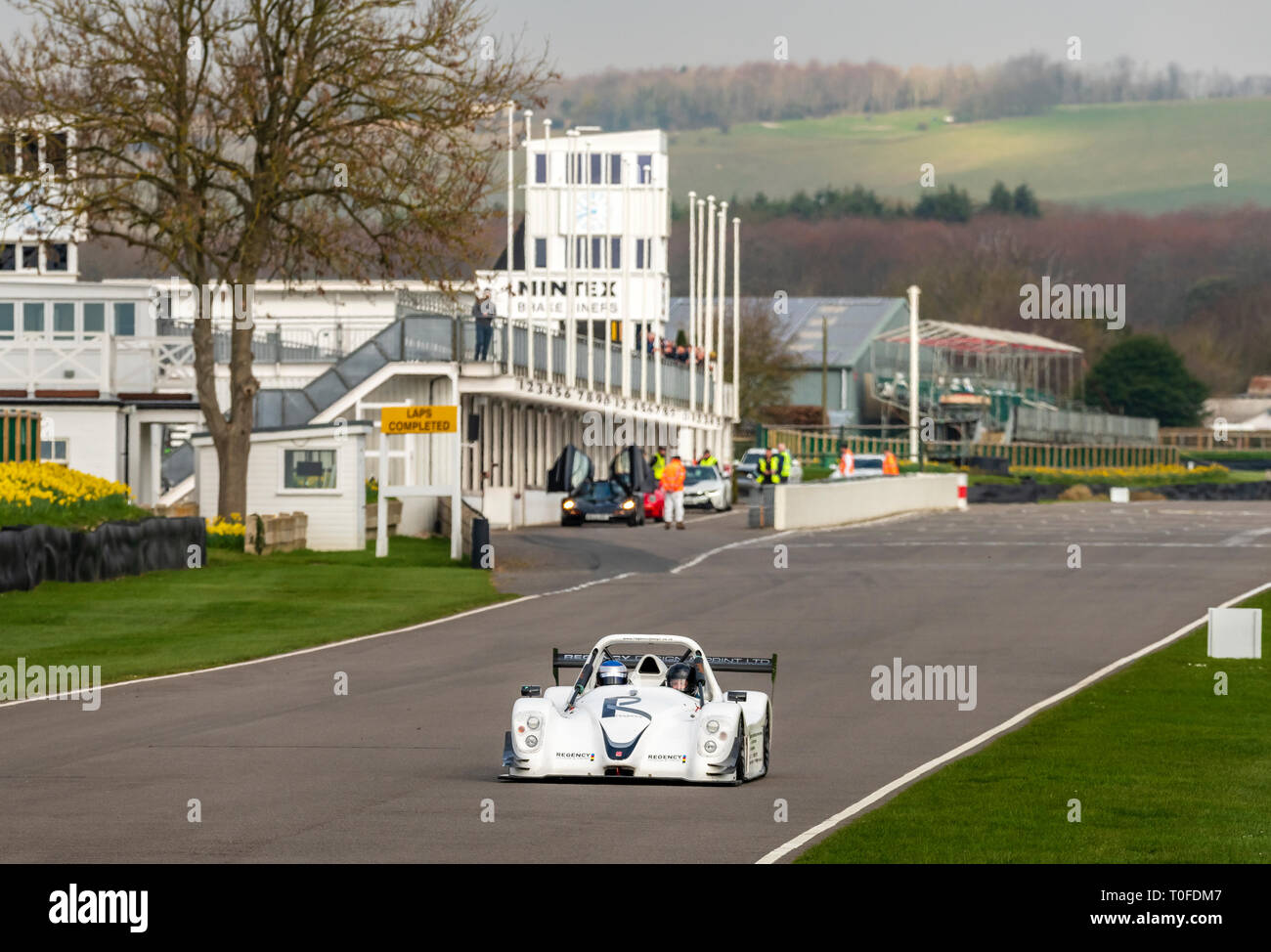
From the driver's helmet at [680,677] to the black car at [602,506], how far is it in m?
39.0

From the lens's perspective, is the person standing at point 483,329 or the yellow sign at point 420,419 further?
the person standing at point 483,329

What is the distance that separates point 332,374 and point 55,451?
7.97 meters

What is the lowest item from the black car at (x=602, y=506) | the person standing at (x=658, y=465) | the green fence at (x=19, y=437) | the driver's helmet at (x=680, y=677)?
the driver's helmet at (x=680, y=677)

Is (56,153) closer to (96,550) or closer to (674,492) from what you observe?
(96,550)

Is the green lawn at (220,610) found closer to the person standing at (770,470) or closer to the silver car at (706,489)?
the person standing at (770,470)

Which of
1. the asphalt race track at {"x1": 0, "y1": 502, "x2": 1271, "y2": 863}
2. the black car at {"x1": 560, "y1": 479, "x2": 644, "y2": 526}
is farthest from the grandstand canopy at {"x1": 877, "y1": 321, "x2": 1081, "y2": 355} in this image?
the asphalt race track at {"x1": 0, "y1": 502, "x2": 1271, "y2": 863}

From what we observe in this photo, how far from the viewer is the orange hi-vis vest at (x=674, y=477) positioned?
50.6 meters

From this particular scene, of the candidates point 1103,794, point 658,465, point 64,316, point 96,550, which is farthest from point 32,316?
point 1103,794

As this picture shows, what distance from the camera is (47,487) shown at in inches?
1356

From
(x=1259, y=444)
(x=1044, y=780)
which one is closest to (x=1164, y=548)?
(x=1044, y=780)

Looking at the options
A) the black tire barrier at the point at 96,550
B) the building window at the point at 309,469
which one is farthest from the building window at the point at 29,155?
the black tire barrier at the point at 96,550

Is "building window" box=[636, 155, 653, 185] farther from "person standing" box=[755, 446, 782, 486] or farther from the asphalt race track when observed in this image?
the asphalt race track

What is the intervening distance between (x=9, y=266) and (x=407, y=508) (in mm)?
22568
